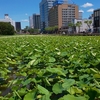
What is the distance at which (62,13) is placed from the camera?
4082 inches

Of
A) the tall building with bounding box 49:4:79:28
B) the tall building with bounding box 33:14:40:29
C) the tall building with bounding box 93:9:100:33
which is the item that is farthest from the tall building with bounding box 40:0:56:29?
the tall building with bounding box 93:9:100:33

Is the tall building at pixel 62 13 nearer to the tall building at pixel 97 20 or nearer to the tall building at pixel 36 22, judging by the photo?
the tall building at pixel 97 20

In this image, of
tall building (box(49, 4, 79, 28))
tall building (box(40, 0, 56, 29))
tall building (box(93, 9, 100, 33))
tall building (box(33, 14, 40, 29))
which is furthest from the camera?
tall building (box(33, 14, 40, 29))

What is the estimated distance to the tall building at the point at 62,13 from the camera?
102m

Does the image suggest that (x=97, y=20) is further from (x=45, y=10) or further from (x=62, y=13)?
(x=45, y=10)

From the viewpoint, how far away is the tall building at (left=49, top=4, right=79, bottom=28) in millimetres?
102125

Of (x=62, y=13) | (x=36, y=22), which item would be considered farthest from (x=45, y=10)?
(x=62, y=13)

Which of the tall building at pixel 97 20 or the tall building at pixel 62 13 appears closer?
the tall building at pixel 97 20

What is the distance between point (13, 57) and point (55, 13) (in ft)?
338

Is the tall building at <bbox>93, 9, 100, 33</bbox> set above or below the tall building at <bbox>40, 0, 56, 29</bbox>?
below

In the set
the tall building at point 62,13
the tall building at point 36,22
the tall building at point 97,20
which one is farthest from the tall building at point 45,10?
the tall building at point 97,20

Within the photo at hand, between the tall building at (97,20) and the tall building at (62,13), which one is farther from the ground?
the tall building at (62,13)

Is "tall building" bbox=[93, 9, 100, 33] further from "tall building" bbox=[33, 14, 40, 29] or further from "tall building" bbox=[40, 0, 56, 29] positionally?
"tall building" bbox=[33, 14, 40, 29]

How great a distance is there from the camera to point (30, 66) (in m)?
2.60
